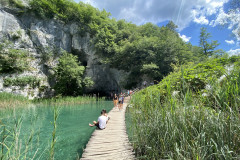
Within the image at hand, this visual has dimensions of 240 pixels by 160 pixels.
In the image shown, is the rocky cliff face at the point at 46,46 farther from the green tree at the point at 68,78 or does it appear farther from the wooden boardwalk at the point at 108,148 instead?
the wooden boardwalk at the point at 108,148

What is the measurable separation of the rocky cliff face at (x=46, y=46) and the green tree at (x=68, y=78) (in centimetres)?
202

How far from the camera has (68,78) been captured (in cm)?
1711

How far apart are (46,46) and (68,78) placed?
6.64 m

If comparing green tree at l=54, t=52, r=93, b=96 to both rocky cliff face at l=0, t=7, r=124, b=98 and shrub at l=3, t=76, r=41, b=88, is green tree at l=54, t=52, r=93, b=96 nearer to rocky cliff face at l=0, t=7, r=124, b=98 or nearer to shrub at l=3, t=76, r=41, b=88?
rocky cliff face at l=0, t=7, r=124, b=98

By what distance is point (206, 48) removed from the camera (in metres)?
24.0

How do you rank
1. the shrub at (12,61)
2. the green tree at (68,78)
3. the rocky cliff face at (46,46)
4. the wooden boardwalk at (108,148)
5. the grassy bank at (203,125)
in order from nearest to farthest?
the grassy bank at (203,125)
the wooden boardwalk at (108,148)
the shrub at (12,61)
the rocky cliff face at (46,46)
the green tree at (68,78)

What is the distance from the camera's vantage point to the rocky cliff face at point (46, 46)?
16.4 m

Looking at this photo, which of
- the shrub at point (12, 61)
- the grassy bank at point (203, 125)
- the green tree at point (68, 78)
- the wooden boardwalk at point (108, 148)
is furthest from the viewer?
the green tree at point (68, 78)

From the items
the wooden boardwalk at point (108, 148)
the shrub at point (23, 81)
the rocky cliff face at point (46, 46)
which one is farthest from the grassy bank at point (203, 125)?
the shrub at point (23, 81)

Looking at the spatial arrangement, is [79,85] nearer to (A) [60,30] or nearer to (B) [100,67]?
(B) [100,67]

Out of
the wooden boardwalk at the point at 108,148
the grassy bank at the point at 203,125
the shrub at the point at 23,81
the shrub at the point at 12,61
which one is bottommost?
the wooden boardwalk at the point at 108,148

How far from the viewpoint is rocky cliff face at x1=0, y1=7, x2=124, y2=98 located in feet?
53.8

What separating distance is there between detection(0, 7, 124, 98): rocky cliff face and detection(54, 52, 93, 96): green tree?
6.61ft

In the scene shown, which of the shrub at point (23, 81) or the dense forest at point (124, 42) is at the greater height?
the dense forest at point (124, 42)
